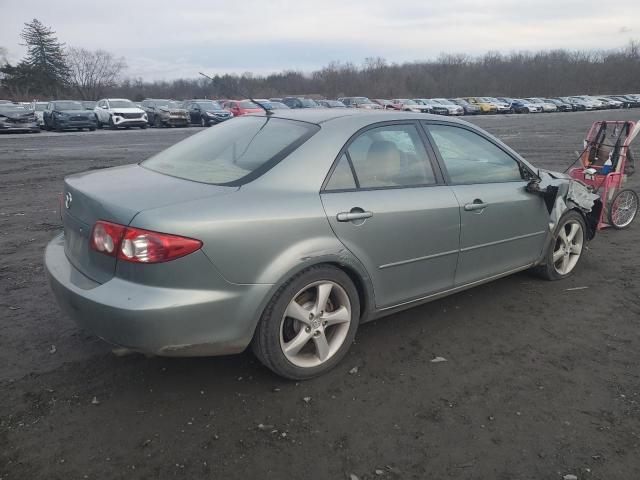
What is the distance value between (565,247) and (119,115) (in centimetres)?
2665

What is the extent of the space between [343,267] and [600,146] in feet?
18.0

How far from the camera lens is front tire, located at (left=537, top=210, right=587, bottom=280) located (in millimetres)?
4562

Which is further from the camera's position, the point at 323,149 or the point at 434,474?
the point at 323,149

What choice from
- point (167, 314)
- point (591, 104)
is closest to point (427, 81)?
point (591, 104)

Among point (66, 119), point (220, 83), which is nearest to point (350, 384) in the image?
point (220, 83)

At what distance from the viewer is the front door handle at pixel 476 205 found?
3.63 meters

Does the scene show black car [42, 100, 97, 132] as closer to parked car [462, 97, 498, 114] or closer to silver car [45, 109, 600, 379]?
silver car [45, 109, 600, 379]

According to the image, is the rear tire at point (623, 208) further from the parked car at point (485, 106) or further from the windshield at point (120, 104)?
the parked car at point (485, 106)

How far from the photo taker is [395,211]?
3.21 m

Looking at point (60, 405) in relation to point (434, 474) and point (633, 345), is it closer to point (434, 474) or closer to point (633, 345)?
point (434, 474)

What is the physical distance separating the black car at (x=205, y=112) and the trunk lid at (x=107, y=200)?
2722cm

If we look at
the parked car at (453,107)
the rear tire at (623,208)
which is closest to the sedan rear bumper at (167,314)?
the rear tire at (623,208)

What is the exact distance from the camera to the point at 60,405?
109 inches

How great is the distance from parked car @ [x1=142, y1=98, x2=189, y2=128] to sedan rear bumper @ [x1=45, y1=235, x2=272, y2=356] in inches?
1117
